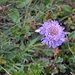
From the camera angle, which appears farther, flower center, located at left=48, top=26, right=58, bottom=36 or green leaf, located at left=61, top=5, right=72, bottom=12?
green leaf, located at left=61, top=5, right=72, bottom=12

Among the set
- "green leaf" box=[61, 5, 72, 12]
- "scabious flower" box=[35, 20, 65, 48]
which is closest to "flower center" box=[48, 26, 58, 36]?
"scabious flower" box=[35, 20, 65, 48]

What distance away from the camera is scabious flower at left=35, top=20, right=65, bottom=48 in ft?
4.83

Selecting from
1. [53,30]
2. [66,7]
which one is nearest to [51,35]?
[53,30]

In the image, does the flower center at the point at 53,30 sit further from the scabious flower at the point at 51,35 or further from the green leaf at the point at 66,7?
the green leaf at the point at 66,7

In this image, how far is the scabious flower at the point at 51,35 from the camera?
1.47m

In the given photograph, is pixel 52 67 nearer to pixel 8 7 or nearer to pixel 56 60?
pixel 56 60

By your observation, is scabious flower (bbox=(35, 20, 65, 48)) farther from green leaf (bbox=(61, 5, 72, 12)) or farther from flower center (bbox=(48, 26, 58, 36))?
green leaf (bbox=(61, 5, 72, 12))

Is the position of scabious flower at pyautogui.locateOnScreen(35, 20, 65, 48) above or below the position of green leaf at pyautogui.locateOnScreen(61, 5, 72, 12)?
below

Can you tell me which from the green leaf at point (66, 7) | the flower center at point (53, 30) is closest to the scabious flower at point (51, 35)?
the flower center at point (53, 30)

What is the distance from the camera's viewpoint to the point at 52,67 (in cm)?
153

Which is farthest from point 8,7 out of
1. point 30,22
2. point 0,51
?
point 0,51

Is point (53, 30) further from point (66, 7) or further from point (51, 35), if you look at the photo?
point (66, 7)

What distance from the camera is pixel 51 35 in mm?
1488

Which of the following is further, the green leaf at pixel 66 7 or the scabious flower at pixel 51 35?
the green leaf at pixel 66 7
